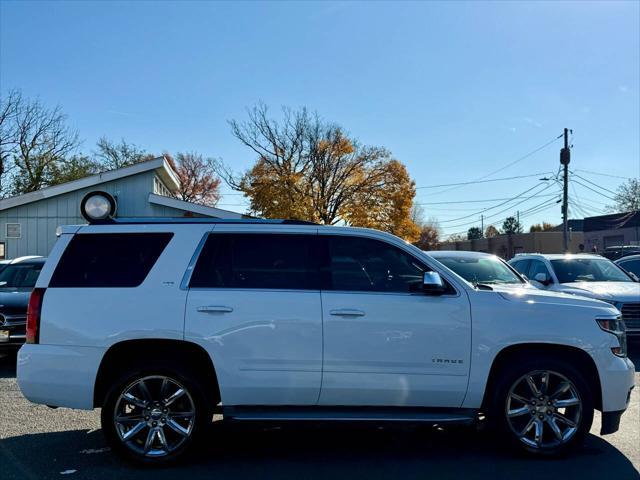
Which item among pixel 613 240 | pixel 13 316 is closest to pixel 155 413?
pixel 13 316

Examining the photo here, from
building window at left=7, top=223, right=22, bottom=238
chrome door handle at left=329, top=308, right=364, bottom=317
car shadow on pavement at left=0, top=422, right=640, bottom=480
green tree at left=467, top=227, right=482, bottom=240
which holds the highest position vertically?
green tree at left=467, top=227, right=482, bottom=240

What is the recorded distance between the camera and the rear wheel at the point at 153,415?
4570 mm

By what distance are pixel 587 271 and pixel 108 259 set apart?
913cm

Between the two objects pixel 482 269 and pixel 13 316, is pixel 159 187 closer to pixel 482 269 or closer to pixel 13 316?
pixel 13 316

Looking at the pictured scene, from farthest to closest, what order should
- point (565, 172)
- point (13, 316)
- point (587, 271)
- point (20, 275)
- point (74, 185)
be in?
point (565, 172), point (74, 185), point (587, 271), point (20, 275), point (13, 316)

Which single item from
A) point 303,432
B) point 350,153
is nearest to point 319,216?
point 350,153

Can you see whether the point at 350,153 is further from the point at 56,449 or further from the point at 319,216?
the point at 56,449

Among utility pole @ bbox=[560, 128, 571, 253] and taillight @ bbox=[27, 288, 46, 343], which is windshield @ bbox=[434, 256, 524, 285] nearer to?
taillight @ bbox=[27, 288, 46, 343]

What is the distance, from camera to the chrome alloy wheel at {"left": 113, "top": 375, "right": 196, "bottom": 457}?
181 inches

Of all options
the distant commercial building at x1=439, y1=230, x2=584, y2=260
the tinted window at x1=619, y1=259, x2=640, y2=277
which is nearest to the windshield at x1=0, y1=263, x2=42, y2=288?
the tinted window at x1=619, y1=259, x2=640, y2=277

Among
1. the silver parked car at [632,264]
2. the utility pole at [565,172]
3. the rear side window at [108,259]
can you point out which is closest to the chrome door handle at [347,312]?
the rear side window at [108,259]

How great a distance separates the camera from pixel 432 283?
458 cm

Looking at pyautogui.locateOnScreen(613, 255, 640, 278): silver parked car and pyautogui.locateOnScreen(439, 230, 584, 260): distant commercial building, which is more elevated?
pyautogui.locateOnScreen(439, 230, 584, 260): distant commercial building

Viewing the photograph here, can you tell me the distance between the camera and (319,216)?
42.1 m
